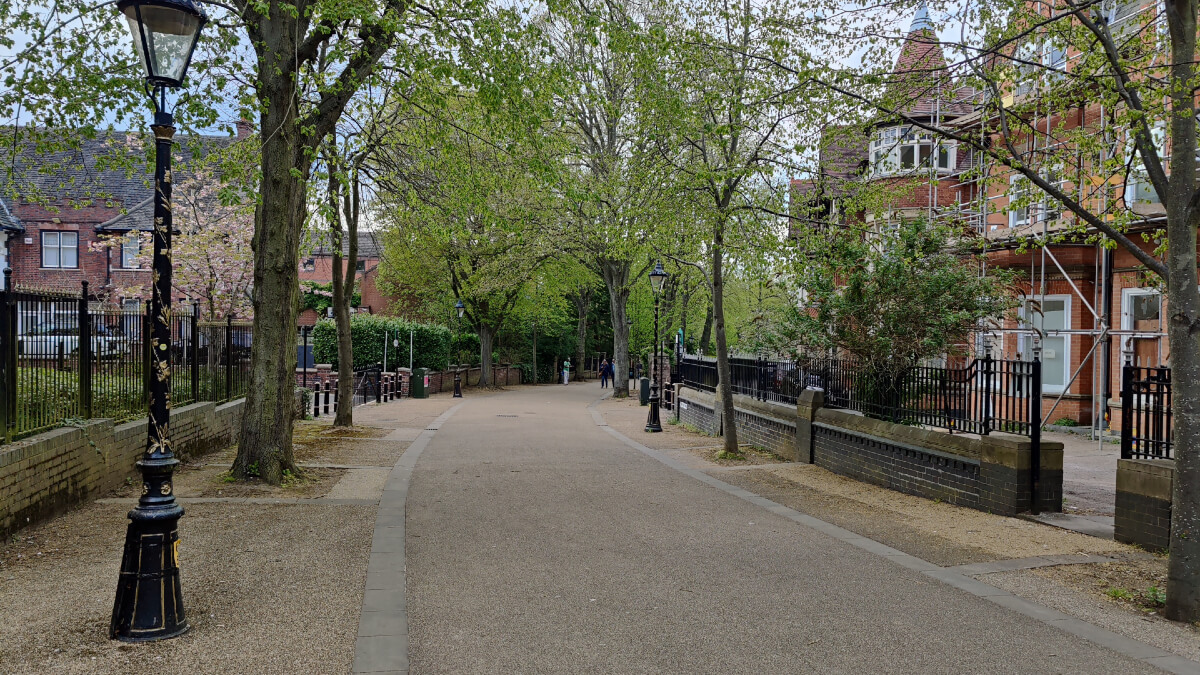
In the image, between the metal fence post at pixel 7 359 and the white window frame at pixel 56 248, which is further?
the white window frame at pixel 56 248

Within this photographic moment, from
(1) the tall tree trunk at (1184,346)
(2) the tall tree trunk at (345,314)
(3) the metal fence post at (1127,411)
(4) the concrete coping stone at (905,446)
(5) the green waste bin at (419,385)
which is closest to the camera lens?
(1) the tall tree trunk at (1184,346)

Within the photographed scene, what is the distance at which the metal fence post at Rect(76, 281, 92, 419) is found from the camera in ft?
30.7

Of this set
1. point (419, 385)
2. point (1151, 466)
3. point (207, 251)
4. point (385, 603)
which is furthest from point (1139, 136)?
point (419, 385)

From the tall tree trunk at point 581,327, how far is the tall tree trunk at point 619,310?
13602 mm

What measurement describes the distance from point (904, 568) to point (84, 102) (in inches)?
427

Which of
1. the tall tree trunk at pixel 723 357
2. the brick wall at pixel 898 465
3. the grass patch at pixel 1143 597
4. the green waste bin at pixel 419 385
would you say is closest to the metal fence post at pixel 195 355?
the tall tree trunk at pixel 723 357

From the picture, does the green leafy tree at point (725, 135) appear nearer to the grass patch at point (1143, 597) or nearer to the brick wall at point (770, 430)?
the brick wall at point (770, 430)

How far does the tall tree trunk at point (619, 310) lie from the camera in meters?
36.1

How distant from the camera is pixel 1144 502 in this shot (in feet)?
25.5

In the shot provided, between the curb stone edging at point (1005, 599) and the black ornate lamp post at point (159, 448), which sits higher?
the black ornate lamp post at point (159, 448)

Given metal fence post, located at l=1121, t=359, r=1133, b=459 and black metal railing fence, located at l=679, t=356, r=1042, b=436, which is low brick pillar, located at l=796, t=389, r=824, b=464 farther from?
metal fence post, located at l=1121, t=359, r=1133, b=459

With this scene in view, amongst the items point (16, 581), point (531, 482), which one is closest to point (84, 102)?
point (16, 581)

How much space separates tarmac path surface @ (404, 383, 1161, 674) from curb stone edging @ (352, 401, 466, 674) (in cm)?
9

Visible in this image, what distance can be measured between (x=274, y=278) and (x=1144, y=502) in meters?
9.93
